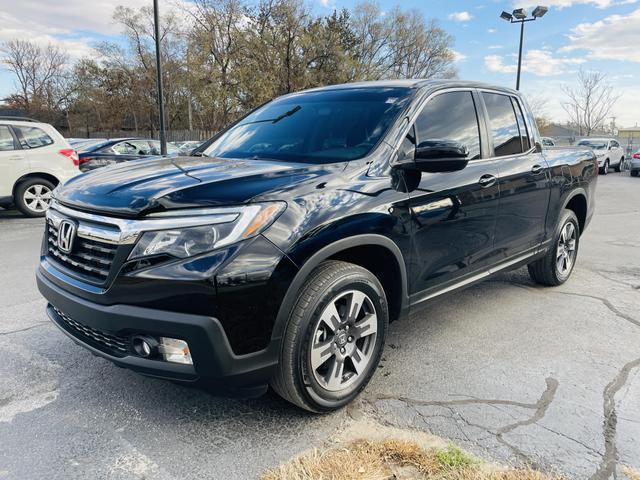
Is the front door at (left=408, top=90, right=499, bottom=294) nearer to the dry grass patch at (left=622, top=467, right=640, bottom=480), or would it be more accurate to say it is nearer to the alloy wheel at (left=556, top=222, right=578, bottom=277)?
the dry grass patch at (left=622, top=467, right=640, bottom=480)

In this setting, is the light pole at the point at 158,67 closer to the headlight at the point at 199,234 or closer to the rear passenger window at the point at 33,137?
the rear passenger window at the point at 33,137

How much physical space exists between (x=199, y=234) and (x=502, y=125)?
2967 mm

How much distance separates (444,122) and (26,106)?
56.3 metres

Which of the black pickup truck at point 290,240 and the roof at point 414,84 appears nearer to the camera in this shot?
the black pickup truck at point 290,240

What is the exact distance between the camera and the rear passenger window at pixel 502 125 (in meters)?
4.04

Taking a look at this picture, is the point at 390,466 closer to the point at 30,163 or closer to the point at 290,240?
the point at 290,240

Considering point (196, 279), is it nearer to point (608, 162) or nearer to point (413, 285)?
point (413, 285)

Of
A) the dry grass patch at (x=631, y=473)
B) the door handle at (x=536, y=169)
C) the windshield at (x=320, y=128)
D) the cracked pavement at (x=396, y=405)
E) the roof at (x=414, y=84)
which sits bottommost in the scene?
the dry grass patch at (x=631, y=473)

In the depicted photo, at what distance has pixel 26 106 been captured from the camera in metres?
49.7

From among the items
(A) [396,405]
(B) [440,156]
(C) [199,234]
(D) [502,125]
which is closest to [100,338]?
(C) [199,234]

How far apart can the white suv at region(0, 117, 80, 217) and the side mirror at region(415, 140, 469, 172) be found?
307 inches

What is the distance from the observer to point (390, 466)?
231 cm

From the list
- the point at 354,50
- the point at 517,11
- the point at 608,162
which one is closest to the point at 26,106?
the point at 354,50

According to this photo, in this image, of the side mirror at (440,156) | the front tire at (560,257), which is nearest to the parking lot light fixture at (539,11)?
the front tire at (560,257)
